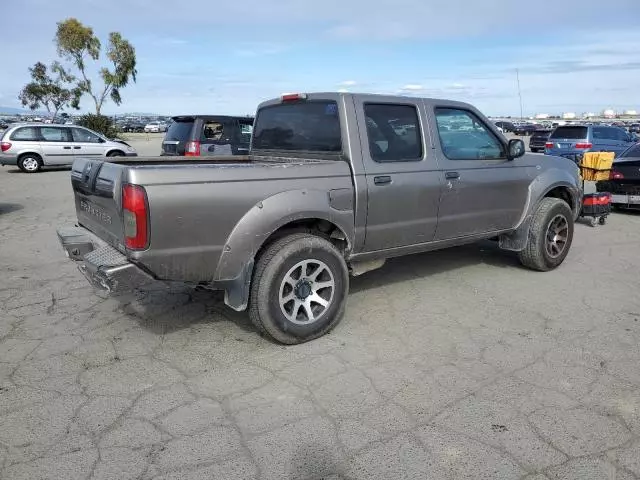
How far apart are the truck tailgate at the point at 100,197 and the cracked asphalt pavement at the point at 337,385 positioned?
0.84 m

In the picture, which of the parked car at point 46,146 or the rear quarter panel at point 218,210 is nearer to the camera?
the rear quarter panel at point 218,210

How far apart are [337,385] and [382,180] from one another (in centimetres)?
173

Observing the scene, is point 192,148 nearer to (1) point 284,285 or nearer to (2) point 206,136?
(2) point 206,136

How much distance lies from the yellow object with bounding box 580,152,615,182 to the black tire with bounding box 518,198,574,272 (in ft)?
17.6

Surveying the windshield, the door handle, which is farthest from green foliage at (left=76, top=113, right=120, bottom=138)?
the door handle

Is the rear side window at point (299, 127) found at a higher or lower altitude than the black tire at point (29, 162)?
lower

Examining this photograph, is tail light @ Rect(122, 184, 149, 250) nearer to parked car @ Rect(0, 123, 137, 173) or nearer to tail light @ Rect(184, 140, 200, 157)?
tail light @ Rect(184, 140, 200, 157)

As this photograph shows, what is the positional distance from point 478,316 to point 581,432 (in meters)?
1.77

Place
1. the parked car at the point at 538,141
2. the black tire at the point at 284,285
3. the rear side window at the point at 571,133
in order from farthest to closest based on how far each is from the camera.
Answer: the parked car at the point at 538,141
the rear side window at the point at 571,133
the black tire at the point at 284,285

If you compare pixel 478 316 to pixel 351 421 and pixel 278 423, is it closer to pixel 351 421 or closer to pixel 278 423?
pixel 351 421

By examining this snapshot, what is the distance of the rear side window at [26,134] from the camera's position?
55.4 feet

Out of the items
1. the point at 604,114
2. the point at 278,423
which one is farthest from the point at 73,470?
the point at 604,114

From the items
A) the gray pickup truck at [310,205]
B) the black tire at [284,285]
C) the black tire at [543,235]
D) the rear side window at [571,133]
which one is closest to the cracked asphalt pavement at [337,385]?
the black tire at [284,285]

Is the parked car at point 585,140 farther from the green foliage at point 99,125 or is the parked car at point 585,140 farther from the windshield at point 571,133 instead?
the green foliage at point 99,125
